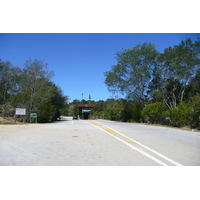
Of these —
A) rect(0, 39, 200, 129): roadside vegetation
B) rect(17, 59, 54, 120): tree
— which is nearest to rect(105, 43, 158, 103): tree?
rect(0, 39, 200, 129): roadside vegetation

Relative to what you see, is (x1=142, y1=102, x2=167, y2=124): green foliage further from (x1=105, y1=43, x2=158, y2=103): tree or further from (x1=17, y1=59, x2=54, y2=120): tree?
(x1=17, y1=59, x2=54, y2=120): tree

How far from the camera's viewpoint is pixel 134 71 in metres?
32.3

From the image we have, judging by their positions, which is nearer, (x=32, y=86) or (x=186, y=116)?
(x=186, y=116)

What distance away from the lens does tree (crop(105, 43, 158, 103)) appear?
104 feet

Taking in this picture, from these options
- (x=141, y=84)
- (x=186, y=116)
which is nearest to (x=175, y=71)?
(x=141, y=84)

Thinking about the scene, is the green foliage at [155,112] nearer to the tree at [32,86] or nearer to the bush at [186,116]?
the bush at [186,116]

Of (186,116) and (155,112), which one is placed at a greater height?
(155,112)

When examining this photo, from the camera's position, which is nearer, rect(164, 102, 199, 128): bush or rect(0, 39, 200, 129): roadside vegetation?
rect(164, 102, 199, 128): bush

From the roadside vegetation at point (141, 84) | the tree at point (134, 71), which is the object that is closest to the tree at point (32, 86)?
the roadside vegetation at point (141, 84)

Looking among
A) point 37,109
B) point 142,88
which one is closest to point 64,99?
point 37,109

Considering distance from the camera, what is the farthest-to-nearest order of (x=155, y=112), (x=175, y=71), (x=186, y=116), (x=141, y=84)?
1. (x=141, y=84)
2. (x=175, y=71)
3. (x=155, y=112)
4. (x=186, y=116)

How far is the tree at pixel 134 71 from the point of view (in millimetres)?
31844

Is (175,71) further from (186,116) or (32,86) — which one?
(32,86)
